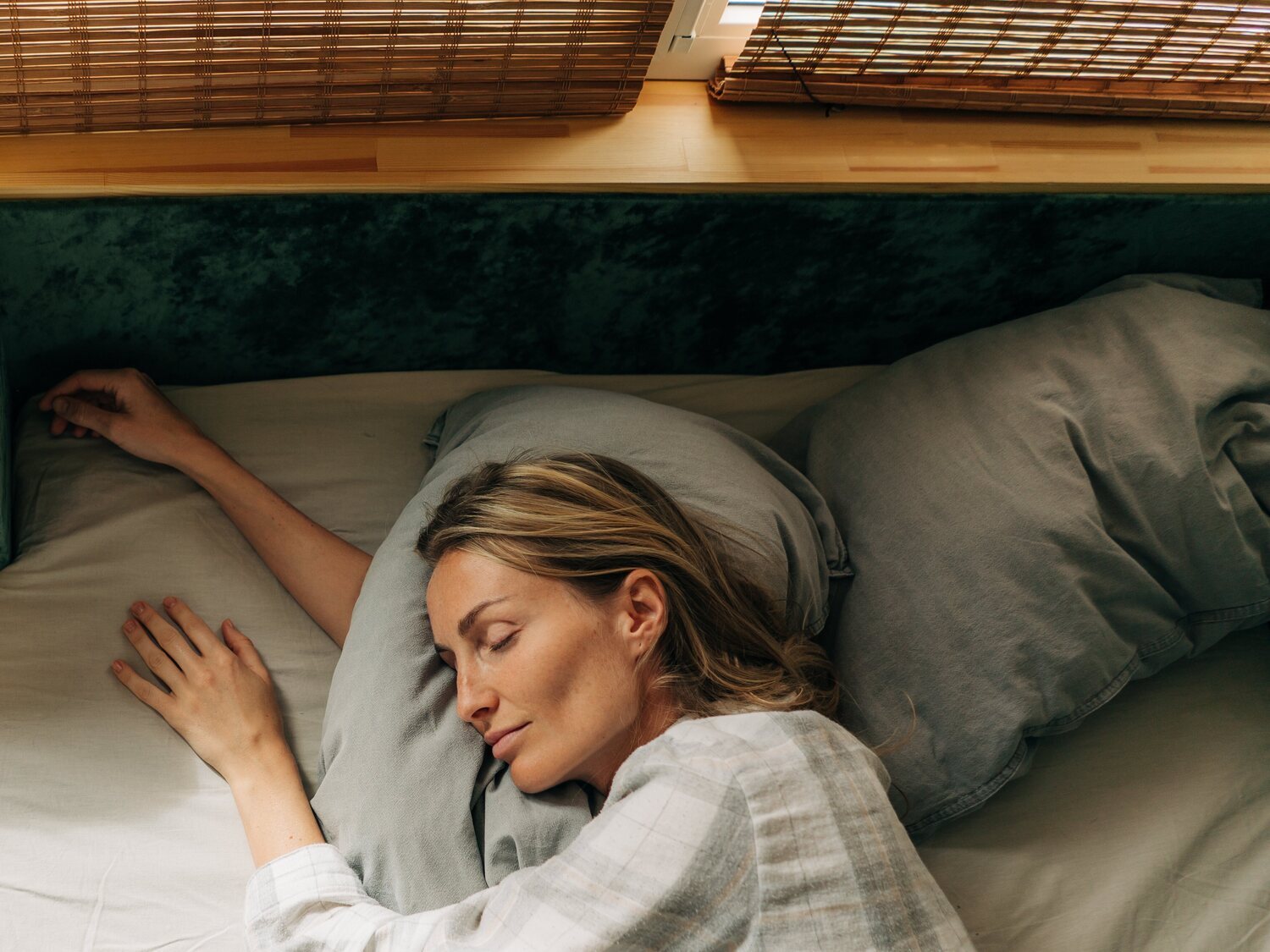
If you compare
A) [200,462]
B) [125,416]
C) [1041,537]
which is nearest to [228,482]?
Result: [200,462]

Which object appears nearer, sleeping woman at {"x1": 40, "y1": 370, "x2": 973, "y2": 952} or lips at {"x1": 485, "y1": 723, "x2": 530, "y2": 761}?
sleeping woman at {"x1": 40, "y1": 370, "x2": 973, "y2": 952}

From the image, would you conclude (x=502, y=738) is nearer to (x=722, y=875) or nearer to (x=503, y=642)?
(x=503, y=642)

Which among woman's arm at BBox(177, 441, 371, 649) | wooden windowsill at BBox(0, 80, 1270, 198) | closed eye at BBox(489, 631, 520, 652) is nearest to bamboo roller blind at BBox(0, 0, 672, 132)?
wooden windowsill at BBox(0, 80, 1270, 198)

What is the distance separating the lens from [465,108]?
144cm

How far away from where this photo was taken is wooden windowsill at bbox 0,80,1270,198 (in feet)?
4.38

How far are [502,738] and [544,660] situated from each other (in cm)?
10

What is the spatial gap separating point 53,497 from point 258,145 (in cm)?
51

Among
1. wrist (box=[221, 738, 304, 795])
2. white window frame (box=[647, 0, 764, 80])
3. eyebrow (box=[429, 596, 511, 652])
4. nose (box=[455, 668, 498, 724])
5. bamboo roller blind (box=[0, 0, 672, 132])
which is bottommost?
nose (box=[455, 668, 498, 724])

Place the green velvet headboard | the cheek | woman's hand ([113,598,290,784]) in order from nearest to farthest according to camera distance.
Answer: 1. the cheek
2. woman's hand ([113,598,290,784])
3. the green velvet headboard

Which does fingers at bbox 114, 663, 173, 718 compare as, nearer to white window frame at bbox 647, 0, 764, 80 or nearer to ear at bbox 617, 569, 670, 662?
ear at bbox 617, 569, 670, 662

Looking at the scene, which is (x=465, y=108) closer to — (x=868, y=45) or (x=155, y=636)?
(x=868, y=45)

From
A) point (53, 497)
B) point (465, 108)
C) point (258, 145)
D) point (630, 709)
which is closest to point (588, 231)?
point (465, 108)

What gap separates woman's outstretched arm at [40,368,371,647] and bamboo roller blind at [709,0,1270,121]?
2.66 ft

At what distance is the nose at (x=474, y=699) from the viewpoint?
45.4 inches
